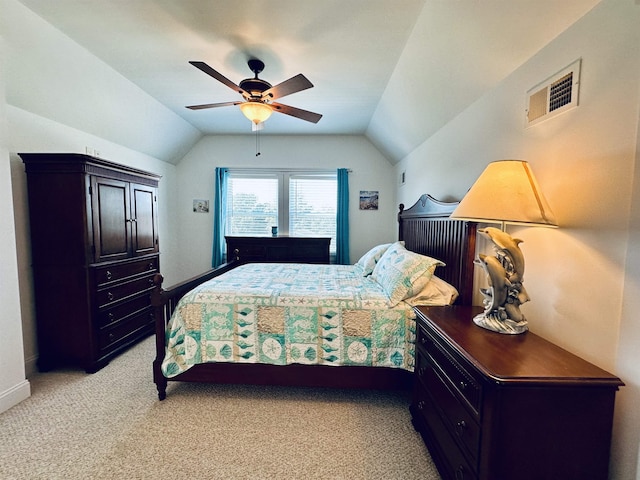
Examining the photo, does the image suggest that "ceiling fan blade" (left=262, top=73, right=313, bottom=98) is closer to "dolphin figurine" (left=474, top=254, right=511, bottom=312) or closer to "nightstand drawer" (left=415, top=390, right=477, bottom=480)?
"dolphin figurine" (left=474, top=254, right=511, bottom=312)

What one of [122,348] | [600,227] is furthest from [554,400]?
[122,348]

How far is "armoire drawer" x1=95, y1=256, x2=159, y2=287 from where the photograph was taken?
8.27 ft

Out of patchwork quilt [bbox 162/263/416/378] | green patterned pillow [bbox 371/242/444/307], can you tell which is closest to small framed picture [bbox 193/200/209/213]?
patchwork quilt [bbox 162/263/416/378]

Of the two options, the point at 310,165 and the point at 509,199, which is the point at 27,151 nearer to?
the point at 310,165

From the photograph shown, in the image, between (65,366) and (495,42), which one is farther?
(65,366)

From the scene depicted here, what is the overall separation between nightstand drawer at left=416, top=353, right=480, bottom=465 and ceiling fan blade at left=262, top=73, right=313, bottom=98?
6.59 ft

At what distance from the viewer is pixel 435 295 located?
1993 millimetres

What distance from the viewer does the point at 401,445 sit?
1.65m

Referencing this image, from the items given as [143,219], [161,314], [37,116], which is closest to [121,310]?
[143,219]

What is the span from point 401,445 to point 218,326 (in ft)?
4.61

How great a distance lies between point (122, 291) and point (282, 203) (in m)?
2.65

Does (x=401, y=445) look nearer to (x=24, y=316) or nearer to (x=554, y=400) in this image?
(x=554, y=400)

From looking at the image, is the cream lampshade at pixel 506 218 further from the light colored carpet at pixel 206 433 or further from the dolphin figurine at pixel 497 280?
the light colored carpet at pixel 206 433

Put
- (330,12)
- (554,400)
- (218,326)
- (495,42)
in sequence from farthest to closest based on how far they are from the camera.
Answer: (218,326), (330,12), (495,42), (554,400)
